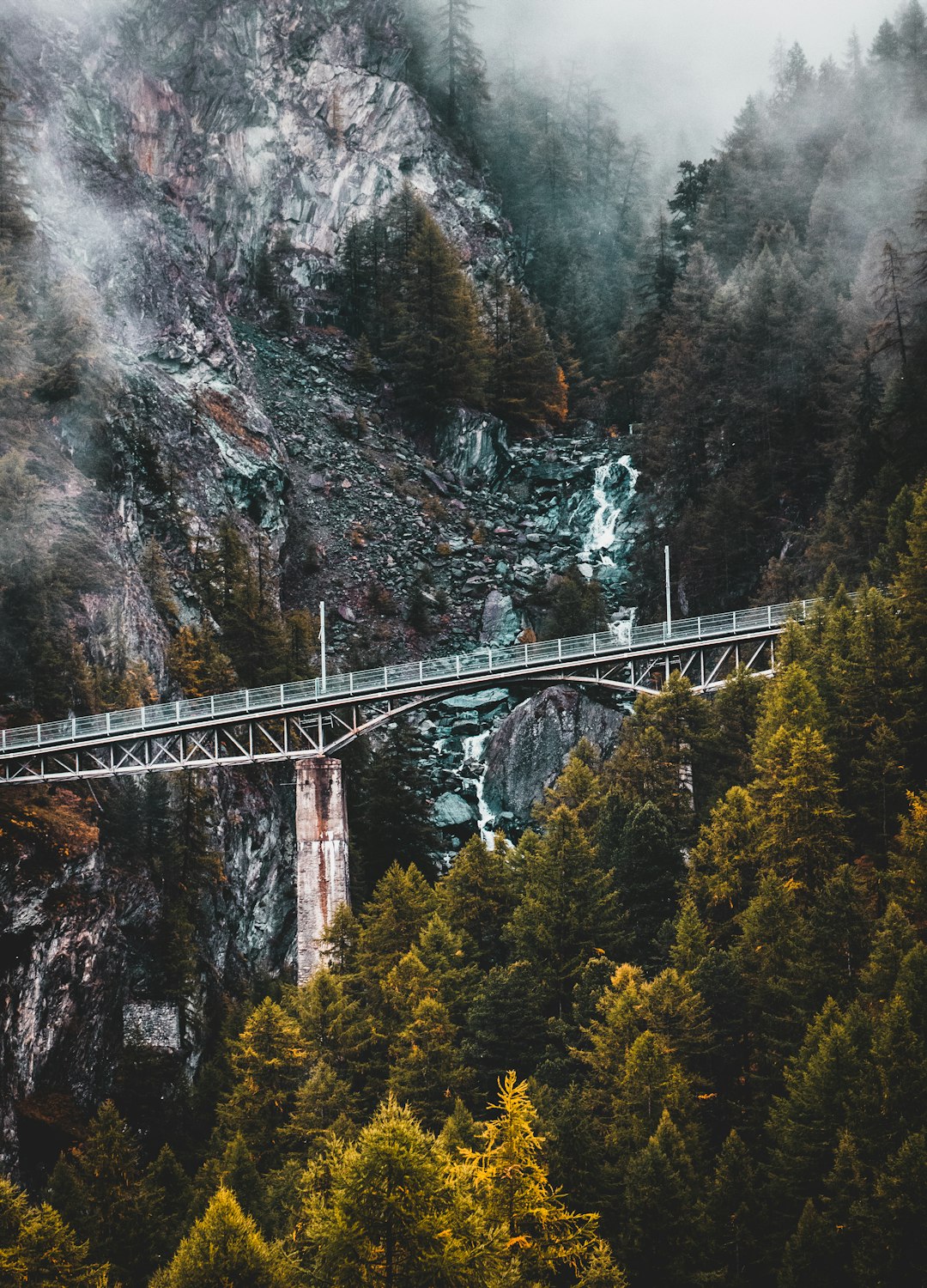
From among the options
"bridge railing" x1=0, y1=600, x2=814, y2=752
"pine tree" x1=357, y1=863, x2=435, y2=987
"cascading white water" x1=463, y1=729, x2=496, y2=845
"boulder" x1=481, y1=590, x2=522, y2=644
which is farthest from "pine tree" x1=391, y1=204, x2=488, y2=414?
"pine tree" x1=357, y1=863, x2=435, y2=987

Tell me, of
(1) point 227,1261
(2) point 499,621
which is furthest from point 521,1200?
(2) point 499,621

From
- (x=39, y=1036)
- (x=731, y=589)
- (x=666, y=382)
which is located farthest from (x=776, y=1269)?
(x=666, y=382)

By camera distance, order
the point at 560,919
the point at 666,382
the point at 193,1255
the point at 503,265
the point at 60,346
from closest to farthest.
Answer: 1. the point at 193,1255
2. the point at 560,919
3. the point at 60,346
4. the point at 666,382
5. the point at 503,265

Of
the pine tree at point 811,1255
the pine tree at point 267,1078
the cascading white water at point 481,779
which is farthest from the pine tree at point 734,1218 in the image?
the cascading white water at point 481,779

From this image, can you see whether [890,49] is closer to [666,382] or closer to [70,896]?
[666,382]

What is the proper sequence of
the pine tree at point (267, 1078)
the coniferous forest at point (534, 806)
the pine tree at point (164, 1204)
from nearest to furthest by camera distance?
the coniferous forest at point (534, 806) → the pine tree at point (164, 1204) → the pine tree at point (267, 1078)

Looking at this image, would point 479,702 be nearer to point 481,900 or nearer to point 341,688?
point 341,688

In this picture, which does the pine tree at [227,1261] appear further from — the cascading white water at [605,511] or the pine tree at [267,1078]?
the cascading white water at [605,511]

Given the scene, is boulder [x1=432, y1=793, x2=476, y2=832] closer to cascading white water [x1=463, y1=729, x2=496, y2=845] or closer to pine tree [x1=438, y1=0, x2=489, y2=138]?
cascading white water [x1=463, y1=729, x2=496, y2=845]
